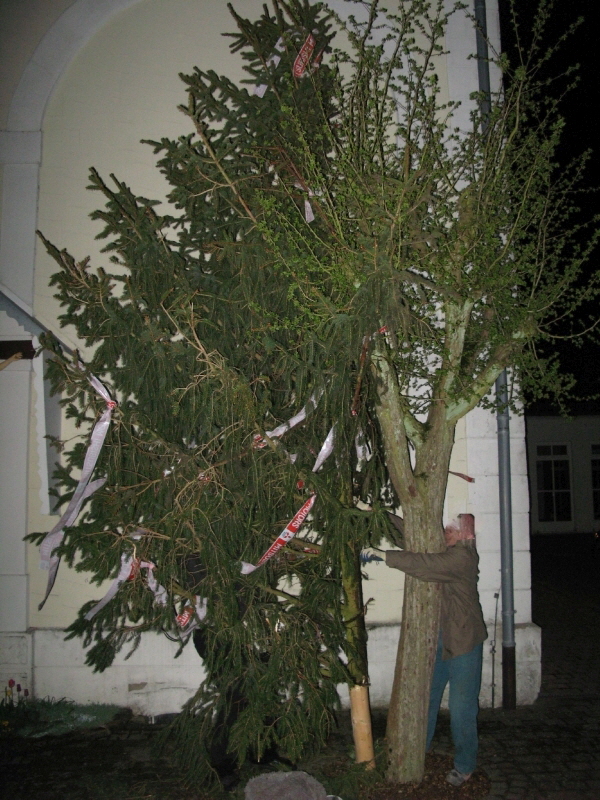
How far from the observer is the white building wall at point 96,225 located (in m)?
5.60

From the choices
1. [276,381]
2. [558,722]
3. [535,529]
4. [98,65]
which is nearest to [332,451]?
[276,381]

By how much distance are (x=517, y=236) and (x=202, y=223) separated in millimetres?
2233

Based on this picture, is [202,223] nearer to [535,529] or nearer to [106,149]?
[106,149]

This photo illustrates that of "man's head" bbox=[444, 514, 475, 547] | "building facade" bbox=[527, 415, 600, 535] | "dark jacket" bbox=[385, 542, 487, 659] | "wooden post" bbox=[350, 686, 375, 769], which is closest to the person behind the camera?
"dark jacket" bbox=[385, 542, 487, 659]

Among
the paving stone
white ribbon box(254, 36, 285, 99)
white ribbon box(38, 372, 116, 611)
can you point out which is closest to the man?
the paving stone

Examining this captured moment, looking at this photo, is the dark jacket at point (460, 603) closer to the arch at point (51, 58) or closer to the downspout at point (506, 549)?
the downspout at point (506, 549)

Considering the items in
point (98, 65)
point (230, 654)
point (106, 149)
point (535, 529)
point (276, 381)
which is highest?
point (98, 65)

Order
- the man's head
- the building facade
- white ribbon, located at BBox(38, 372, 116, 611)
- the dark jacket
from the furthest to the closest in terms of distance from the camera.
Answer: the building facade, the man's head, the dark jacket, white ribbon, located at BBox(38, 372, 116, 611)

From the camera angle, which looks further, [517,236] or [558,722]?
Result: [558,722]

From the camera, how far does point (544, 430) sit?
63.3 ft

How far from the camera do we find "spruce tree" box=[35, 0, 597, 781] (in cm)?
355

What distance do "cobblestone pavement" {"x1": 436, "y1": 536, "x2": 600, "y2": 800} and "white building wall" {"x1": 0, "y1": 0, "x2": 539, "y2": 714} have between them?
1.18 ft

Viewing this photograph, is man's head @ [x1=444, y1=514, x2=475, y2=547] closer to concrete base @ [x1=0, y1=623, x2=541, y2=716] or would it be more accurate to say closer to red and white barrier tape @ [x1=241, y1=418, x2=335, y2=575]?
red and white barrier tape @ [x1=241, y1=418, x2=335, y2=575]

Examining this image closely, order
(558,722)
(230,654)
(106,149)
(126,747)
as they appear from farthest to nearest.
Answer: (106,149)
(558,722)
(126,747)
(230,654)
